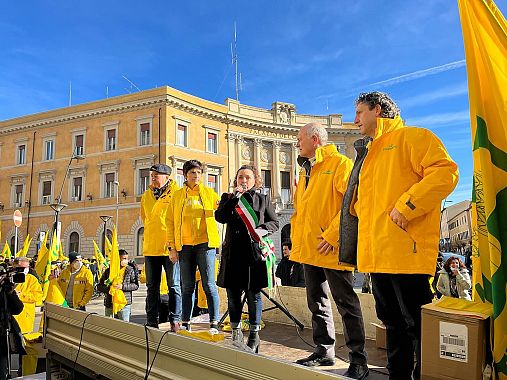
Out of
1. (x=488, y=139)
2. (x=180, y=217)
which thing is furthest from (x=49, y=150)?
(x=488, y=139)

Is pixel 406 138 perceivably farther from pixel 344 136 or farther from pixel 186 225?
pixel 344 136

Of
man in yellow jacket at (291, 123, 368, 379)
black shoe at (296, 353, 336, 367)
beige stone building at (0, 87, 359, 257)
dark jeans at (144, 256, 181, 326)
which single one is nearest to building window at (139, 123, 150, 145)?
beige stone building at (0, 87, 359, 257)

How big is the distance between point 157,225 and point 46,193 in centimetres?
3663

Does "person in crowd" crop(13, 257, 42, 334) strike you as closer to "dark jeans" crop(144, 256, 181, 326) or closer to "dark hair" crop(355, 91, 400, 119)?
"dark jeans" crop(144, 256, 181, 326)

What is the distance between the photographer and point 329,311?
3.27 metres

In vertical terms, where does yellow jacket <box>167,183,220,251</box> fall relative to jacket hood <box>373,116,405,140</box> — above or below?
below

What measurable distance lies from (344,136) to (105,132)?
23160 millimetres

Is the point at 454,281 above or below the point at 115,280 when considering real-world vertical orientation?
below

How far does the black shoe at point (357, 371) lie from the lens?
2738mm

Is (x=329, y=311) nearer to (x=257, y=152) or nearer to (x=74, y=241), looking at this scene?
(x=74, y=241)

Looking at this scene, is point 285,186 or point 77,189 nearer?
point 77,189

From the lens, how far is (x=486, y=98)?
1844 mm

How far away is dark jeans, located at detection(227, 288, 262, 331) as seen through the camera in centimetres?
369

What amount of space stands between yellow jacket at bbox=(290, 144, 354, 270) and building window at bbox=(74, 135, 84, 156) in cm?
3596
